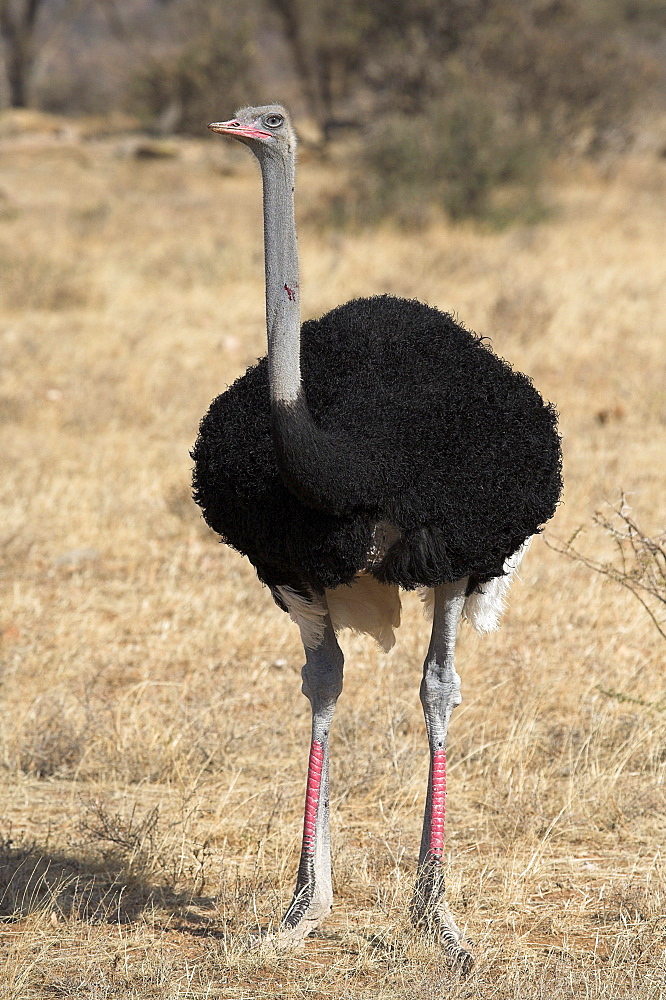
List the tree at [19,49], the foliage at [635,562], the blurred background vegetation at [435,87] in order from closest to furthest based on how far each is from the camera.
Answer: the foliage at [635,562] → the blurred background vegetation at [435,87] → the tree at [19,49]

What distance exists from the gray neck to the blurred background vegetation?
36.2 feet

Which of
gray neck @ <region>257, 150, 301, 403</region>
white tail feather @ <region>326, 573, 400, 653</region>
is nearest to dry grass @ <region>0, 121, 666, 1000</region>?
white tail feather @ <region>326, 573, 400, 653</region>

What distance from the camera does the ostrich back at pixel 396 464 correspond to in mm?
2775

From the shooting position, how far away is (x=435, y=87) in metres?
18.4

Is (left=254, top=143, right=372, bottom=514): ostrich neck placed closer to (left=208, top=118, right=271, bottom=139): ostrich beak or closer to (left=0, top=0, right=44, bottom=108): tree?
(left=208, top=118, right=271, bottom=139): ostrich beak

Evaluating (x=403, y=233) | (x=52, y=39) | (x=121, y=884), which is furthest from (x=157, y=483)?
(x=52, y=39)

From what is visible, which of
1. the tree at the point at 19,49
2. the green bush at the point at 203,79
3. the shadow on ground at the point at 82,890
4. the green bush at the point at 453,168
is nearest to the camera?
the shadow on ground at the point at 82,890

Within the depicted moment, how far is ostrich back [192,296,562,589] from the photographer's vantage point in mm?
2775

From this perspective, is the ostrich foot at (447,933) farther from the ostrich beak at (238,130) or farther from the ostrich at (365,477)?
the ostrich beak at (238,130)

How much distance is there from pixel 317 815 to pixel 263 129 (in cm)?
170

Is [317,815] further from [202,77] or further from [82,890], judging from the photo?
[202,77]

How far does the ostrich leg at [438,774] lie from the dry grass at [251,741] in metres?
0.08

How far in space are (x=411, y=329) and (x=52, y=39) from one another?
37.4m

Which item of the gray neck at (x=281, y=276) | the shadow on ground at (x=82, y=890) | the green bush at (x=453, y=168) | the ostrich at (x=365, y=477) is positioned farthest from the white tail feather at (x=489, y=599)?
the green bush at (x=453, y=168)
